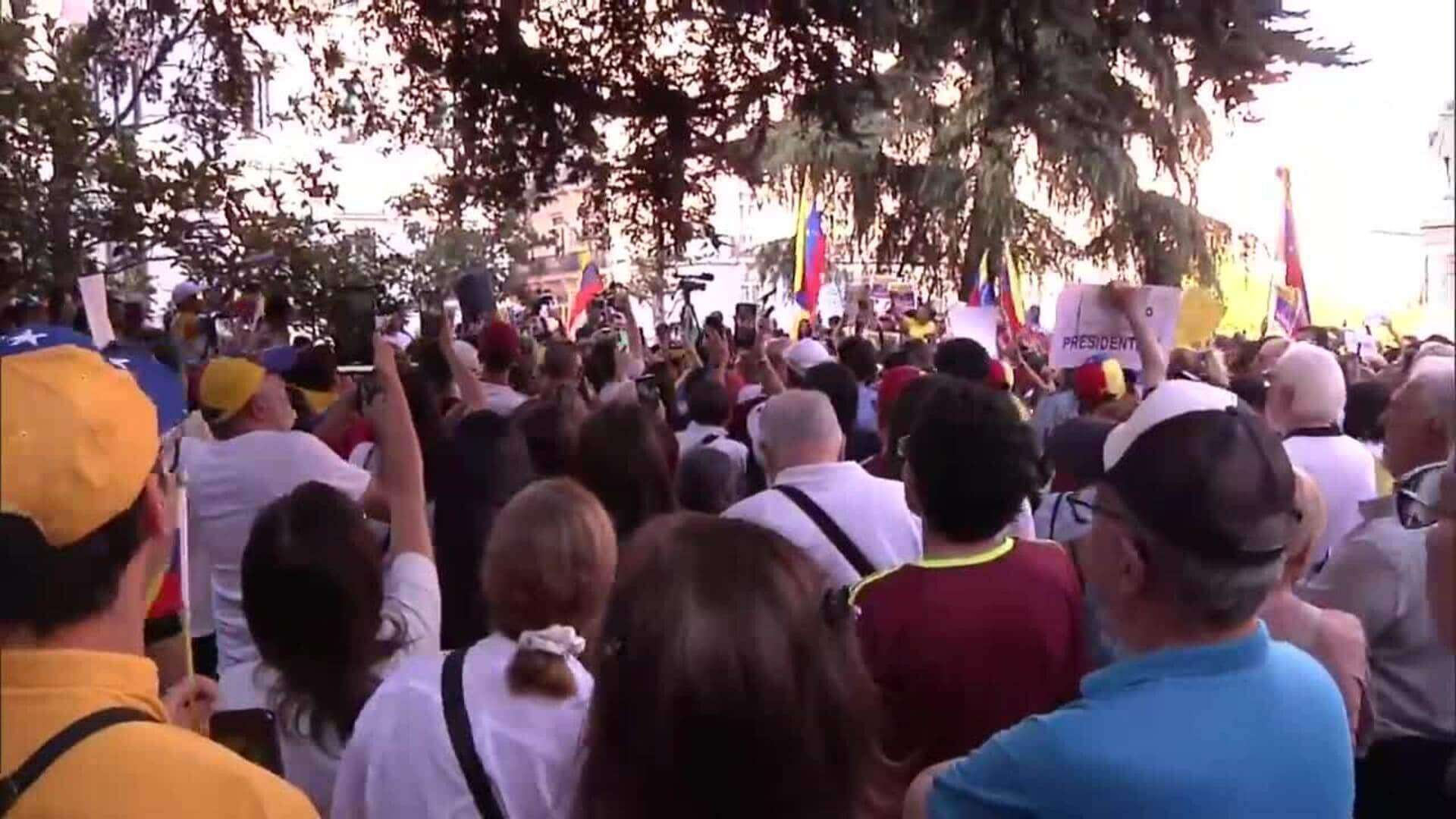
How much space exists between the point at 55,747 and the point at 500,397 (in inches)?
247

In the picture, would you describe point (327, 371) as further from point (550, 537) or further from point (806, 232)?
point (806, 232)

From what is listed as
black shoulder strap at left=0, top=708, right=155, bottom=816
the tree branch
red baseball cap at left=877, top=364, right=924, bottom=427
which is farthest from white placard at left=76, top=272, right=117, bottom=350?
the tree branch

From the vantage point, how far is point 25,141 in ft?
→ 34.5

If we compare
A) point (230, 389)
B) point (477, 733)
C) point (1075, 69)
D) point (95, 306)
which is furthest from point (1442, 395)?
point (95, 306)

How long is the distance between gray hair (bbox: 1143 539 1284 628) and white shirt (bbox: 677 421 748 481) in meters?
4.19

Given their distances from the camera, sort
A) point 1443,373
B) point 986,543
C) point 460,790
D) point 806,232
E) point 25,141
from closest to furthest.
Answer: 1. point 460,790
2. point 986,543
3. point 1443,373
4. point 25,141
5. point 806,232

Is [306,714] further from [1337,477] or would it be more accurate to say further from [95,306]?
[1337,477]

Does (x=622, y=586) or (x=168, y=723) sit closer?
(x=168, y=723)

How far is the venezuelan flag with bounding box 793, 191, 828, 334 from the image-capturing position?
18.3 meters

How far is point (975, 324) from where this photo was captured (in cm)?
1210

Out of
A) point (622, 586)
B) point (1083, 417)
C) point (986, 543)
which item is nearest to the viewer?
point (622, 586)

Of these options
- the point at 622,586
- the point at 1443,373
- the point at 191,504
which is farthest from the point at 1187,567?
the point at 191,504

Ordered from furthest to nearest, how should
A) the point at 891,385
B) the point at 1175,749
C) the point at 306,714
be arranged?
the point at 891,385, the point at 306,714, the point at 1175,749

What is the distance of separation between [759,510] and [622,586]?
8.39 ft
